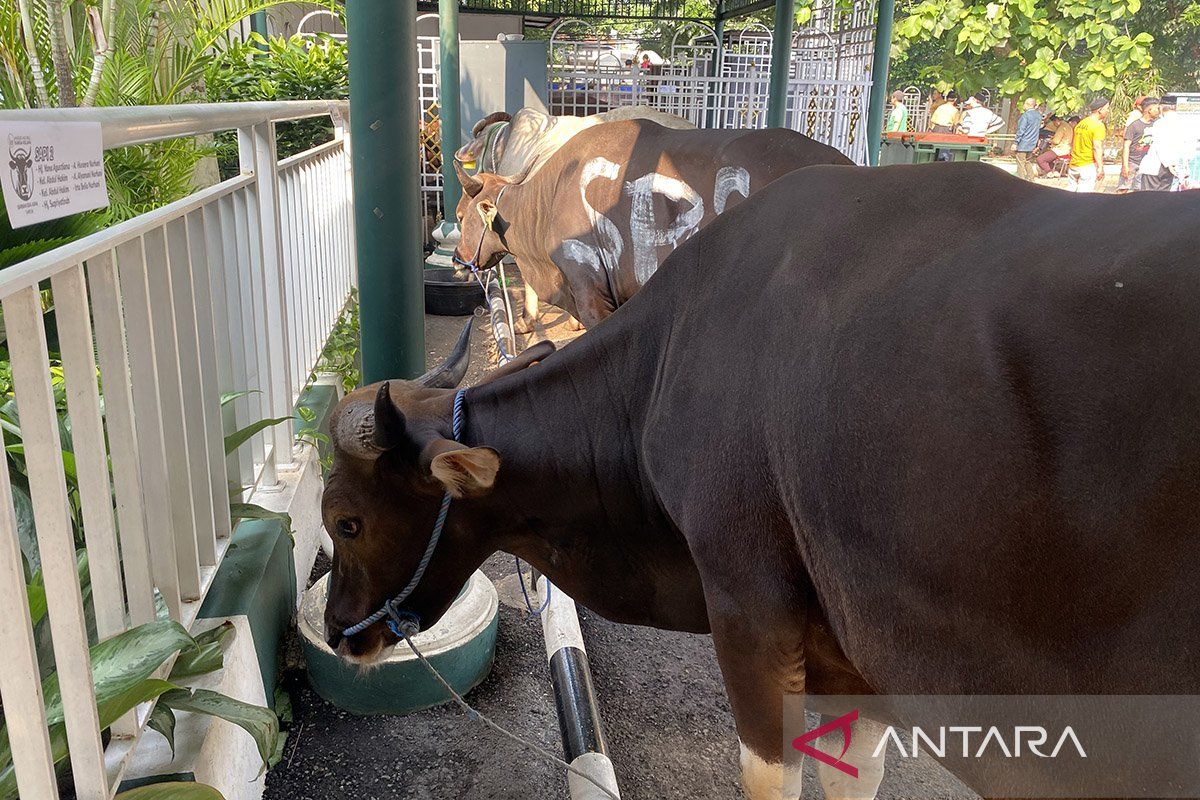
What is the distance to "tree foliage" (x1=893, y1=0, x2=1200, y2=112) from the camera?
78.9 feet

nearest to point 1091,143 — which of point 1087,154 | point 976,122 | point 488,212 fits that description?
point 1087,154

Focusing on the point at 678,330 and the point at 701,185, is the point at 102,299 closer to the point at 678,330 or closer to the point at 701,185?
the point at 678,330

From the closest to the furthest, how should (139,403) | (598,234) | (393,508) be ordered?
(139,403), (393,508), (598,234)

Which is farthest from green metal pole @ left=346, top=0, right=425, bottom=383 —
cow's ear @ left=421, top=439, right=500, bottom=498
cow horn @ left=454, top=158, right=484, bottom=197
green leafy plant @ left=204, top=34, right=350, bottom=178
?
green leafy plant @ left=204, top=34, right=350, bottom=178

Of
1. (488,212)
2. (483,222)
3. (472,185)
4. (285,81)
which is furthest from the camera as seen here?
(285,81)

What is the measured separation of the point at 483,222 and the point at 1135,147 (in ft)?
50.4

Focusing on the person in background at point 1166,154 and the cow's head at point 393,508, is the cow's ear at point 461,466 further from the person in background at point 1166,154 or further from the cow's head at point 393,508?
the person in background at point 1166,154

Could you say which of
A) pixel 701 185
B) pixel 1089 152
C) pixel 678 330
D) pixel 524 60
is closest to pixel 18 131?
pixel 678 330

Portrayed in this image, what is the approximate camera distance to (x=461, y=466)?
2438mm

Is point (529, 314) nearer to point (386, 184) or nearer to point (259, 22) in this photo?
point (386, 184)

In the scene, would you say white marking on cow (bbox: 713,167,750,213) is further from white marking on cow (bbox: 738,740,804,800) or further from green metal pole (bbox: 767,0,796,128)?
green metal pole (bbox: 767,0,796,128)

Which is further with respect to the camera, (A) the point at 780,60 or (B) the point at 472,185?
(A) the point at 780,60

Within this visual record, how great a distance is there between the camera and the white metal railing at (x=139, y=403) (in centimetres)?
186

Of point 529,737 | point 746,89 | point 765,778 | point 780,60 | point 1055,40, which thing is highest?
point 1055,40
